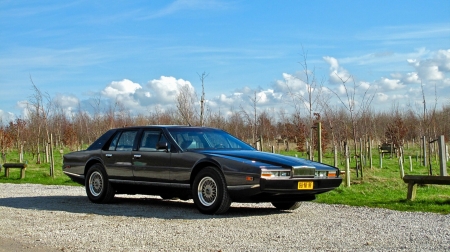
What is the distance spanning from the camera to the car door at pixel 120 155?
36.8ft

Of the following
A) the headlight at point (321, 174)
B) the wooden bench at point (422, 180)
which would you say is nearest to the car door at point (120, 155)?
the headlight at point (321, 174)

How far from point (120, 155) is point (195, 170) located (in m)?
2.18

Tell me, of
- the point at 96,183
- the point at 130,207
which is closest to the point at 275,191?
the point at 130,207

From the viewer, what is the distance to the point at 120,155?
37.4 ft

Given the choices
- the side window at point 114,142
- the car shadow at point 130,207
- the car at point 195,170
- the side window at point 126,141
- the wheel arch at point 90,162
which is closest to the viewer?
the car at point 195,170

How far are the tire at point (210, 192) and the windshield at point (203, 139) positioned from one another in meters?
0.87

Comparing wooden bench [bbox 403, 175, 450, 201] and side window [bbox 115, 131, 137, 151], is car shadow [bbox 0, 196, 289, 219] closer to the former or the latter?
side window [bbox 115, 131, 137, 151]

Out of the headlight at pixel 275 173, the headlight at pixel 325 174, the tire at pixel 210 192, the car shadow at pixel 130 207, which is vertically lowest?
the car shadow at pixel 130 207

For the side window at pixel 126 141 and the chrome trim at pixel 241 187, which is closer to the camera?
the chrome trim at pixel 241 187

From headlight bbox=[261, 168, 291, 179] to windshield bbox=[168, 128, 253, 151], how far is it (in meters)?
1.88

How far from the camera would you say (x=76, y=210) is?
35.2ft

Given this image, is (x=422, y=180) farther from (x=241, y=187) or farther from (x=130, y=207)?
(x=130, y=207)

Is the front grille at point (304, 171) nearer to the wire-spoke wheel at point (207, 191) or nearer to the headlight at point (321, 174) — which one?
the headlight at point (321, 174)

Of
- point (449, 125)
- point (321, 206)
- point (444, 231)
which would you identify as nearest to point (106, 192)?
point (321, 206)
